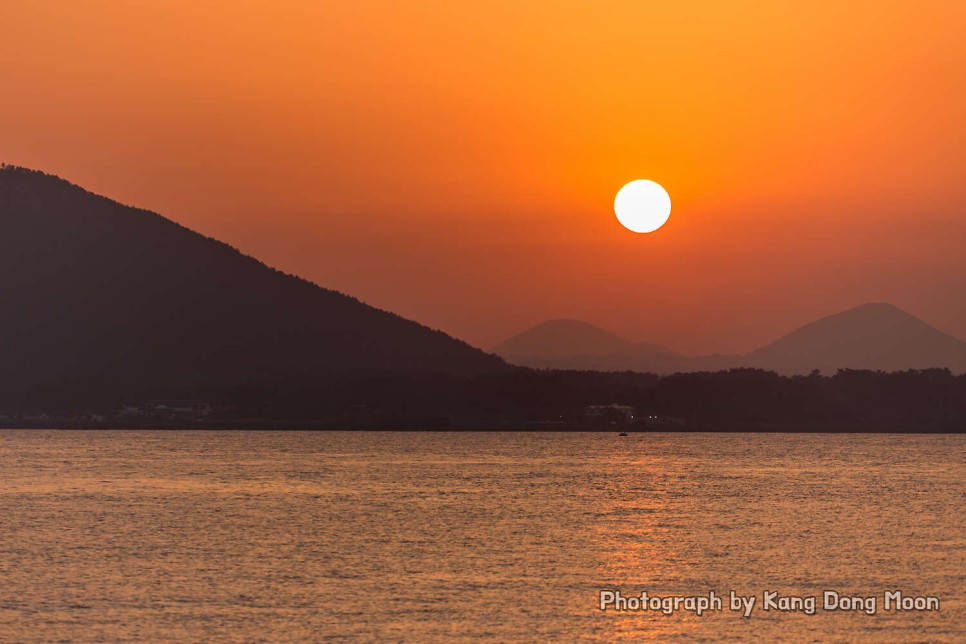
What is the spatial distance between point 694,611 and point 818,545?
78.6 ft

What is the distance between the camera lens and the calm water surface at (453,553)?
153 feet

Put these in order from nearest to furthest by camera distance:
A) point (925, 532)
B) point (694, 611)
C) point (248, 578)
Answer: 1. point (694, 611)
2. point (248, 578)
3. point (925, 532)

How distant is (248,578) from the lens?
186ft

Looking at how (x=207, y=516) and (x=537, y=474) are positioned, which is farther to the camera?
(x=537, y=474)

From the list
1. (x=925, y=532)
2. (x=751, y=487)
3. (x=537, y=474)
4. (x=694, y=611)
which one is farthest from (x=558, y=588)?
(x=537, y=474)

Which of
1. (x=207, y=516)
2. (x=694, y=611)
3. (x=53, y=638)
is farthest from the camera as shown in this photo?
(x=207, y=516)

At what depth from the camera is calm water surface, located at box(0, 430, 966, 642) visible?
4653 centimetres

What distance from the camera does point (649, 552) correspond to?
221 feet

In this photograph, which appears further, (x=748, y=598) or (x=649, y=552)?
(x=649, y=552)

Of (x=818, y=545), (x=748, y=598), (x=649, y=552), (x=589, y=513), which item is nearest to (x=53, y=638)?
(x=748, y=598)

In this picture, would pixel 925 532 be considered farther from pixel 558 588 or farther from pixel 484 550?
pixel 558 588

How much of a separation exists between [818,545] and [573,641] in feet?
99.8

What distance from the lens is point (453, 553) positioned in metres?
65.6

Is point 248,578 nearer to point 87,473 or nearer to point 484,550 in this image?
point 484,550
